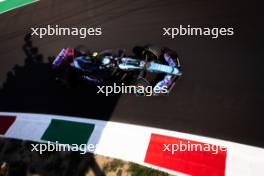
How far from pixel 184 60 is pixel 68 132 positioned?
161 inches

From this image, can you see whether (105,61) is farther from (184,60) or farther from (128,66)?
(184,60)

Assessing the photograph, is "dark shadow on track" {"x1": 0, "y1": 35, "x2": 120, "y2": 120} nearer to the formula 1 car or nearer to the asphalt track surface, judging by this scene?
the asphalt track surface

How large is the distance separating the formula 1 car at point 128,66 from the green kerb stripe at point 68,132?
1.49 m

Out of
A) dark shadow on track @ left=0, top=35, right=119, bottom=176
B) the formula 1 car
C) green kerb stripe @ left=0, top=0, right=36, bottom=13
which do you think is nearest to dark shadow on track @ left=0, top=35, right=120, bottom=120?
dark shadow on track @ left=0, top=35, right=119, bottom=176

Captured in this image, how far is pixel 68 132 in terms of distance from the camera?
9109mm

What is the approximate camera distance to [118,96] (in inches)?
366

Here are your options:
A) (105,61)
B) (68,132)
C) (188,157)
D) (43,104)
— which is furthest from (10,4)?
(188,157)

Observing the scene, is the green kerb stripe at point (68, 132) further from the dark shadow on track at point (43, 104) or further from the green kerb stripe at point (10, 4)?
the green kerb stripe at point (10, 4)

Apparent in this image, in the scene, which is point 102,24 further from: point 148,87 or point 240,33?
point 240,33

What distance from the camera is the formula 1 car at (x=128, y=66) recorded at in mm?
8664

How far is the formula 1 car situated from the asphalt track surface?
→ 46 cm

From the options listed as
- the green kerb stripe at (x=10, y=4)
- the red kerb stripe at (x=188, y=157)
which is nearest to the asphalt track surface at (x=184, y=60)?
the red kerb stripe at (x=188, y=157)

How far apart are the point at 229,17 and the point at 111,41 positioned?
4.05m

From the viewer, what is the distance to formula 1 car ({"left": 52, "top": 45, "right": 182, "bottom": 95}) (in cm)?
866
